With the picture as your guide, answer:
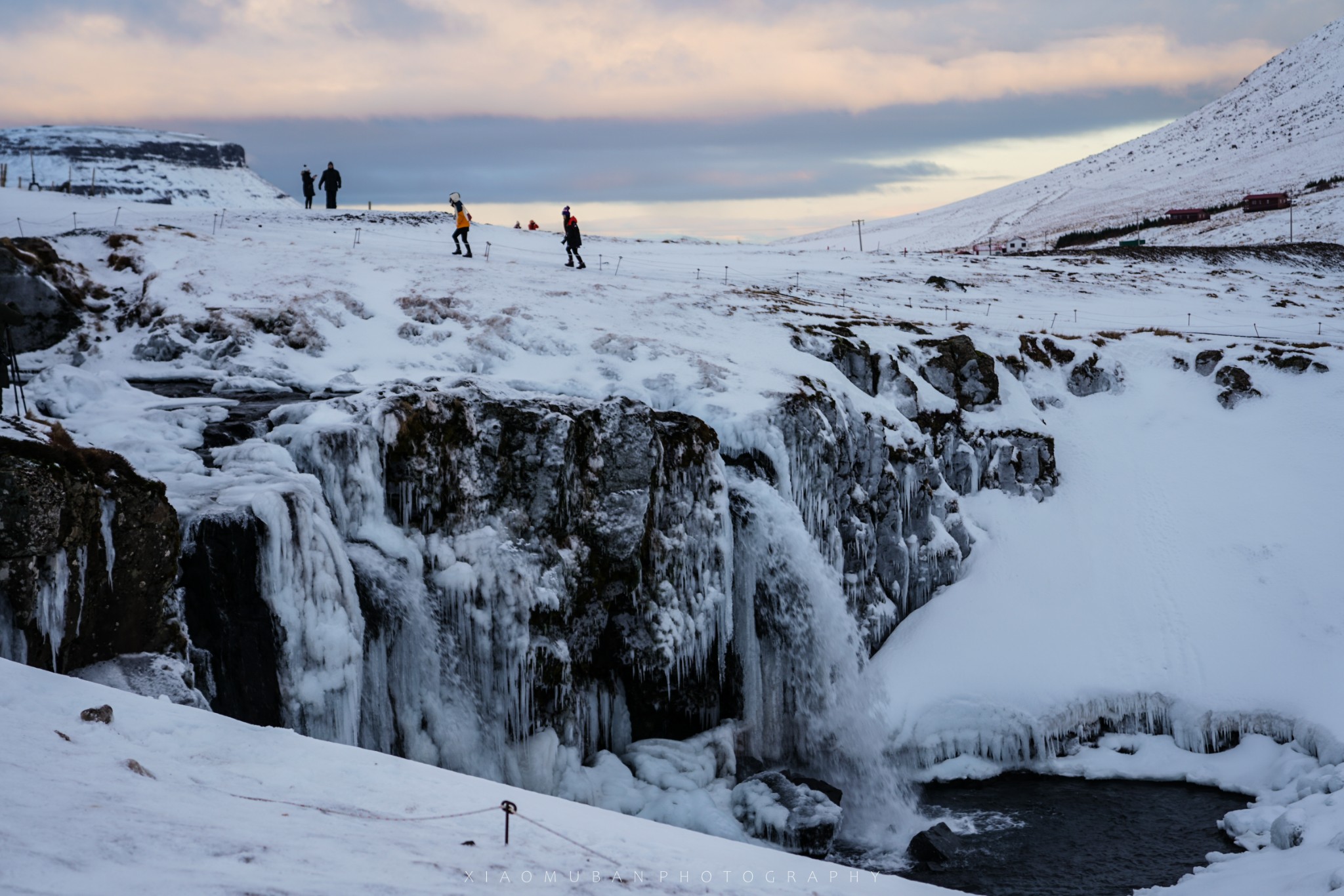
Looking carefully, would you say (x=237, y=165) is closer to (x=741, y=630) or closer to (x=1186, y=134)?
(x=741, y=630)

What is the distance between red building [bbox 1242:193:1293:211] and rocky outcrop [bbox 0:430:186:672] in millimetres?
79612

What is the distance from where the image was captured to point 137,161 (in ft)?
310

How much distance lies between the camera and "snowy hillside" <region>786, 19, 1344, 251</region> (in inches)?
2729

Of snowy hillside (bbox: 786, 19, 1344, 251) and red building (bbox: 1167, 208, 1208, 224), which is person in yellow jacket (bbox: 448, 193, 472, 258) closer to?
snowy hillside (bbox: 786, 19, 1344, 251)

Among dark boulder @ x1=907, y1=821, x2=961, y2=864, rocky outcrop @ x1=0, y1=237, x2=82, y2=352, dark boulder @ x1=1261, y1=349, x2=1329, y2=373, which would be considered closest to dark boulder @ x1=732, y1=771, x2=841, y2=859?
dark boulder @ x1=907, y1=821, x2=961, y2=864

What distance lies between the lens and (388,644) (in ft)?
44.8

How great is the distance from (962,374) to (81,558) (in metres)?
20.4

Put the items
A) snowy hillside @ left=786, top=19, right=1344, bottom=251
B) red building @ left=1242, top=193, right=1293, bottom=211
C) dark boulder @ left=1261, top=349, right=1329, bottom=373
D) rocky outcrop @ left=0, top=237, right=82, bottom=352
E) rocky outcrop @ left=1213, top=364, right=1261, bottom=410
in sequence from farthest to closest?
red building @ left=1242, top=193, right=1293, bottom=211
snowy hillside @ left=786, top=19, right=1344, bottom=251
dark boulder @ left=1261, top=349, right=1329, bottom=373
rocky outcrop @ left=1213, top=364, right=1261, bottom=410
rocky outcrop @ left=0, top=237, right=82, bottom=352

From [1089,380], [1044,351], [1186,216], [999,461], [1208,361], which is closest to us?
→ [999,461]

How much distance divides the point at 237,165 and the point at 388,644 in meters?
99.3

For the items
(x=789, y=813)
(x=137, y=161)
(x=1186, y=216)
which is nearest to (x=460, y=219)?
(x=789, y=813)

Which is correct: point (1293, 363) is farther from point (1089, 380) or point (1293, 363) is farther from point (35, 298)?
point (35, 298)

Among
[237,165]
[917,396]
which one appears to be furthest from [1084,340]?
[237,165]

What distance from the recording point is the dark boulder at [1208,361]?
27.8 meters
